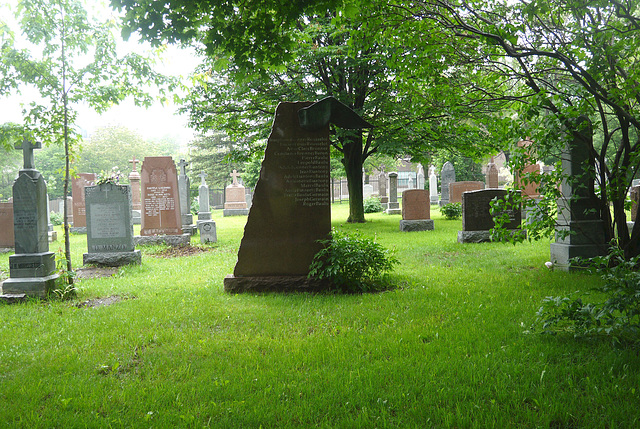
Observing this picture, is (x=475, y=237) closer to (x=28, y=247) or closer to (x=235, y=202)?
(x=28, y=247)

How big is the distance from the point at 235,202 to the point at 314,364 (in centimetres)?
2735

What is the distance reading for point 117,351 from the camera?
14.0 feet

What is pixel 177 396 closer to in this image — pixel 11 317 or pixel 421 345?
pixel 421 345

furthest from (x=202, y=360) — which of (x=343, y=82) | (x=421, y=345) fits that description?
(x=343, y=82)

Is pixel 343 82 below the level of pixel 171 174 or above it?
above

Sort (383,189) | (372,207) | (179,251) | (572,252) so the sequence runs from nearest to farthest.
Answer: (572,252) → (179,251) → (372,207) → (383,189)

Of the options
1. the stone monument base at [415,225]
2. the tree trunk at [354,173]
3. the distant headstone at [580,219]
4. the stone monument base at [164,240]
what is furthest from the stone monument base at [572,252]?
the stone monument base at [164,240]

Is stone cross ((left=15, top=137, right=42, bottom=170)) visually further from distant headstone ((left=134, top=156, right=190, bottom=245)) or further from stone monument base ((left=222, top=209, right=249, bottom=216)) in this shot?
stone monument base ((left=222, top=209, right=249, bottom=216))

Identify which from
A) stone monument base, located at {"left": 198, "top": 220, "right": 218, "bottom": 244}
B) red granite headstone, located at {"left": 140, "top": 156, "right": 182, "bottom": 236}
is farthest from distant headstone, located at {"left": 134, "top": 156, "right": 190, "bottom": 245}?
stone monument base, located at {"left": 198, "top": 220, "right": 218, "bottom": 244}

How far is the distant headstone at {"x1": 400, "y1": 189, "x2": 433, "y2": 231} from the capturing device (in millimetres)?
14897

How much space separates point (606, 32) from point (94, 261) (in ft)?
34.7

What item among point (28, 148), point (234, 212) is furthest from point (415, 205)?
point (234, 212)

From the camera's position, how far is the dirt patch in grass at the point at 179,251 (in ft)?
38.7

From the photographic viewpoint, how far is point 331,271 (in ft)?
20.9
